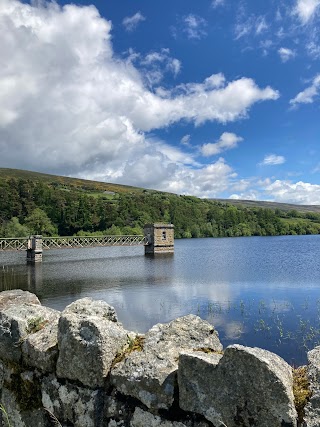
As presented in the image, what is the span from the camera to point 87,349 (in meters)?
3.47

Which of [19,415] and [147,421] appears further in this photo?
[19,415]

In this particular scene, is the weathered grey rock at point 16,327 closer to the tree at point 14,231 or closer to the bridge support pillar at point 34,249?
the bridge support pillar at point 34,249

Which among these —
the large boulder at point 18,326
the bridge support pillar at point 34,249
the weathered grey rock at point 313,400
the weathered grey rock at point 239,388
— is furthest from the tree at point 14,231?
the weathered grey rock at point 313,400

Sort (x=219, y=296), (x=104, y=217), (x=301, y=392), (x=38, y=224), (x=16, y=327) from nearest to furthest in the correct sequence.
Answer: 1. (x=301, y=392)
2. (x=16, y=327)
3. (x=219, y=296)
4. (x=38, y=224)
5. (x=104, y=217)

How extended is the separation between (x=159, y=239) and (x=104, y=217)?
182ft

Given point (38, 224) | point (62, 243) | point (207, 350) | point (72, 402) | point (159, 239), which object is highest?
point (38, 224)

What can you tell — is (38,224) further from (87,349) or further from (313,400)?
(313,400)

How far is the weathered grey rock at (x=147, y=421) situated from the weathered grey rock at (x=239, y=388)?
0.67 feet

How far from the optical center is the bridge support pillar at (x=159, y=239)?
62375mm

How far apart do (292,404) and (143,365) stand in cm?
128

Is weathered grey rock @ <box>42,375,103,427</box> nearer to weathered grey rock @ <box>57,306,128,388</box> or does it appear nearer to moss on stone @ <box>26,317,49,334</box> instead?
weathered grey rock @ <box>57,306,128,388</box>

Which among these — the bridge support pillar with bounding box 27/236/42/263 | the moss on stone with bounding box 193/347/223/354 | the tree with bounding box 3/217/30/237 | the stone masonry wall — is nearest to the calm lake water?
the bridge support pillar with bounding box 27/236/42/263

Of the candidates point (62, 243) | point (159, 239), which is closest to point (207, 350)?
point (62, 243)

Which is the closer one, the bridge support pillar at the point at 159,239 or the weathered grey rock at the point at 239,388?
the weathered grey rock at the point at 239,388
